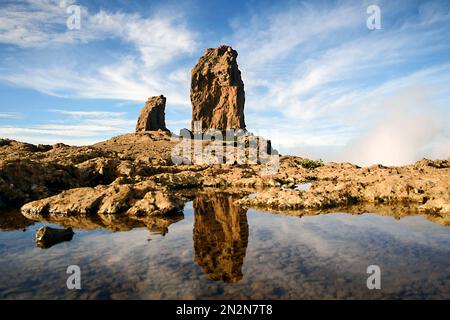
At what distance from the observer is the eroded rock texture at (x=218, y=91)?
114 meters

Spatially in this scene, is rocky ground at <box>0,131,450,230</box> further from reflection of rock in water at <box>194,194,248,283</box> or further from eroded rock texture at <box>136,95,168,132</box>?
eroded rock texture at <box>136,95,168,132</box>

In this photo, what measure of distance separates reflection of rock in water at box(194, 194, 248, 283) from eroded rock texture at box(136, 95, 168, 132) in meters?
110

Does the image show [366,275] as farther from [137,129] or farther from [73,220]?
[137,129]

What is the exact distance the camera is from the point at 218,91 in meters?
117

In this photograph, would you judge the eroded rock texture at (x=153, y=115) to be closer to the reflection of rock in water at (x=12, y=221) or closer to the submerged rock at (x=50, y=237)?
the reflection of rock in water at (x=12, y=221)

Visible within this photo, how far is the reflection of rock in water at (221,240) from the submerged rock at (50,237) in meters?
6.04

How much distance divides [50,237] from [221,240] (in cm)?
766

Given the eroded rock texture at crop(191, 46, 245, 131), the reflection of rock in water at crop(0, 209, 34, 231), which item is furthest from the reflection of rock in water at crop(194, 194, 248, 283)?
the eroded rock texture at crop(191, 46, 245, 131)

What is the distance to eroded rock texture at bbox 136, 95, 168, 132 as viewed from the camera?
127m

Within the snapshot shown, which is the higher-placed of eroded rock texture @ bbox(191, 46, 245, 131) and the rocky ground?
eroded rock texture @ bbox(191, 46, 245, 131)

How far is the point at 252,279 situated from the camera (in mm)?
9008

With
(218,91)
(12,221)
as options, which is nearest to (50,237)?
(12,221)

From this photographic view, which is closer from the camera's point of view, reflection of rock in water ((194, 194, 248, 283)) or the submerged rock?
reflection of rock in water ((194, 194, 248, 283))
